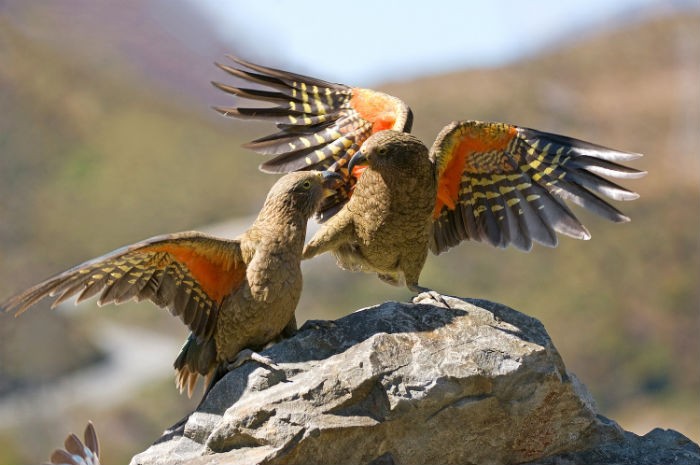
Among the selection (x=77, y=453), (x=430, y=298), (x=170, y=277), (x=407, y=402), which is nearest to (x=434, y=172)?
(x=430, y=298)

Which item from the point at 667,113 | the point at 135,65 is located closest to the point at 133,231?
the point at 135,65

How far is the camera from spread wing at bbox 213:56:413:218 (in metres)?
9.47

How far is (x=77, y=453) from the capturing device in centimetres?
829

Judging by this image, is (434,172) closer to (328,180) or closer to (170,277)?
(328,180)

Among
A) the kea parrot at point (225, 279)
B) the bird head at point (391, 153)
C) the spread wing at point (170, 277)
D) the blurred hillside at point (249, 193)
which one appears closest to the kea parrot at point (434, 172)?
the bird head at point (391, 153)

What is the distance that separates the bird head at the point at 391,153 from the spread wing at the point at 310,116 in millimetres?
1219

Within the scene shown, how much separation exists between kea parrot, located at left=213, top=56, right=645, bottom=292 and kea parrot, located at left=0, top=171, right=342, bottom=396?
2.86ft

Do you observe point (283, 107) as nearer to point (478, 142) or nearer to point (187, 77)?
point (478, 142)

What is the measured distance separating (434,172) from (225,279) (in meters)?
2.17

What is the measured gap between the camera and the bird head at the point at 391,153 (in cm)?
807

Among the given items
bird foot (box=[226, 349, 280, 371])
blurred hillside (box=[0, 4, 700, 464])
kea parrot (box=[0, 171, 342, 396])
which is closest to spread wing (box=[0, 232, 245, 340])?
kea parrot (box=[0, 171, 342, 396])

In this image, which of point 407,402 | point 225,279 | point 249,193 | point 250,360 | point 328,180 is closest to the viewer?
point 407,402

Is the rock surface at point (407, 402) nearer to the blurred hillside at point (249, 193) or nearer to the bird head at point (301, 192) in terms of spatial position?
the bird head at point (301, 192)

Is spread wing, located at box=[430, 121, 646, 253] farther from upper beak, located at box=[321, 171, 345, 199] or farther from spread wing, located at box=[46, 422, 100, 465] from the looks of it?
spread wing, located at box=[46, 422, 100, 465]
